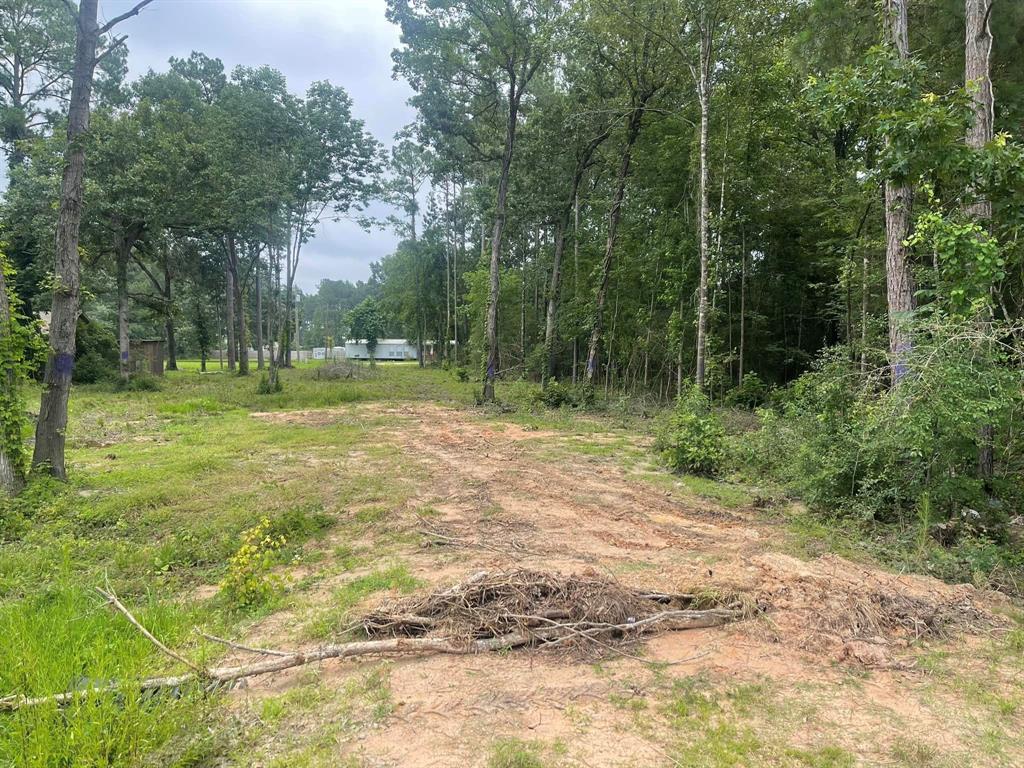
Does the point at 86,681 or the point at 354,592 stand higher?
the point at 86,681

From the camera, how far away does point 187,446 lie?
930 centimetres

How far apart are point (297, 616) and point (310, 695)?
974 mm

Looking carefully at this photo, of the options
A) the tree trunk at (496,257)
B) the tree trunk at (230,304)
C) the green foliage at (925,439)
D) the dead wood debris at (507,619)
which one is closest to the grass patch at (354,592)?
the dead wood debris at (507,619)

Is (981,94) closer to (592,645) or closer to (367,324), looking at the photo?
(592,645)

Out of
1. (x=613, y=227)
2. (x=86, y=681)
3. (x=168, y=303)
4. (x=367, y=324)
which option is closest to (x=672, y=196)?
(x=613, y=227)

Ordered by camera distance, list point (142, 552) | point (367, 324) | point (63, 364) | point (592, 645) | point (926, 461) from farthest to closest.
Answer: point (367, 324) → point (63, 364) → point (926, 461) → point (142, 552) → point (592, 645)

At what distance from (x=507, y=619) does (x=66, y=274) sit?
6.70 m

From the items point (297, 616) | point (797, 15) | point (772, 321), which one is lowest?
point (297, 616)

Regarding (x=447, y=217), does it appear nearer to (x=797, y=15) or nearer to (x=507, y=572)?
(x=797, y=15)

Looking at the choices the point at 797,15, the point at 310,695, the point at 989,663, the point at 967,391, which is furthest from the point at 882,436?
the point at 797,15

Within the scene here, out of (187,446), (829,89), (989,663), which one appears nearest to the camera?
(989,663)

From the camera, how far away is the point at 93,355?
19984 mm

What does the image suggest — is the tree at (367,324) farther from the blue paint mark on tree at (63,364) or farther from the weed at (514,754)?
the weed at (514,754)

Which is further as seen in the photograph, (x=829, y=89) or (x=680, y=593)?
(x=829, y=89)
